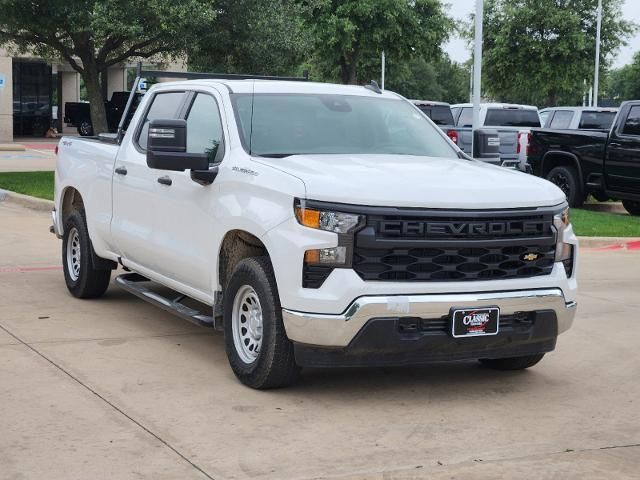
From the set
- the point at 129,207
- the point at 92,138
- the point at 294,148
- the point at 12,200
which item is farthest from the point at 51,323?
the point at 12,200

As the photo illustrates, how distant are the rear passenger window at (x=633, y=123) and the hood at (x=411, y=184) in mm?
10686

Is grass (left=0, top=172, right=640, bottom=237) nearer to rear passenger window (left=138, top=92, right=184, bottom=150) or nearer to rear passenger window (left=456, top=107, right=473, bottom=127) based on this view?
rear passenger window (left=138, top=92, right=184, bottom=150)

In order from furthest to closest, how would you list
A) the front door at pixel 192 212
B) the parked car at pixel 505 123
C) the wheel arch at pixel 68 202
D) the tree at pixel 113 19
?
the parked car at pixel 505 123
the tree at pixel 113 19
the wheel arch at pixel 68 202
the front door at pixel 192 212

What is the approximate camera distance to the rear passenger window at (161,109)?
7.80m

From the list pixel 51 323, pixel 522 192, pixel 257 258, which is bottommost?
pixel 51 323

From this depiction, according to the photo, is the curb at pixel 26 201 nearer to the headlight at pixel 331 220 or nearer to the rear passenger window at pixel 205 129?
the rear passenger window at pixel 205 129

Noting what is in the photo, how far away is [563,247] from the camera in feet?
21.0

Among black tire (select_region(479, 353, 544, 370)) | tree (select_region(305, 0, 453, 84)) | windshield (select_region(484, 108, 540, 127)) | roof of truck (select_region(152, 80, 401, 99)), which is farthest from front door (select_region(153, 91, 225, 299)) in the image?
tree (select_region(305, 0, 453, 84))

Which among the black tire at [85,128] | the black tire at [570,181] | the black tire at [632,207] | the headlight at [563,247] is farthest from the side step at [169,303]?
the black tire at [85,128]

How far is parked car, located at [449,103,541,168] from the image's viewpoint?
71.8ft

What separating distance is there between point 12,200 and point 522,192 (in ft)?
42.7

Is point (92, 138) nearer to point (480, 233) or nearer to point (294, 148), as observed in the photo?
point (294, 148)

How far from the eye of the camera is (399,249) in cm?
581

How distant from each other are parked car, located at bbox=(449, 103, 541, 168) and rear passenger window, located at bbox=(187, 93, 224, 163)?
14296mm
